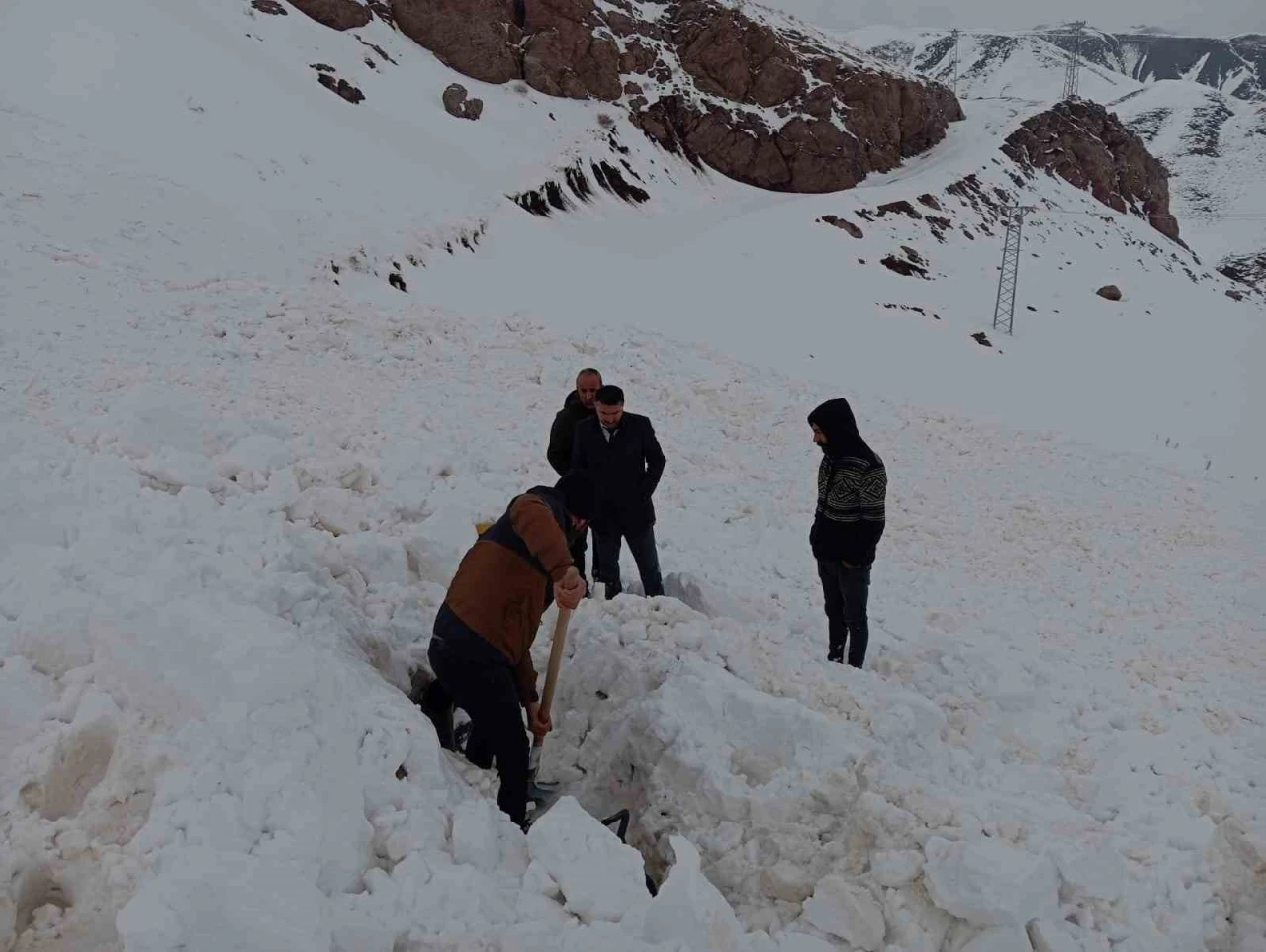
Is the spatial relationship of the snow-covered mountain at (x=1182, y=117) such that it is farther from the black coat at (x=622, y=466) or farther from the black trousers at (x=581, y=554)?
the black trousers at (x=581, y=554)

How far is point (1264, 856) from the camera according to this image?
3.86m

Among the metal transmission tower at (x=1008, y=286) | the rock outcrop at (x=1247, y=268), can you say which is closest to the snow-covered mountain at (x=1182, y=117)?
the rock outcrop at (x=1247, y=268)

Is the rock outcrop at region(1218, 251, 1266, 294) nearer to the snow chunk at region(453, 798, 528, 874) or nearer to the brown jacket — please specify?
the brown jacket

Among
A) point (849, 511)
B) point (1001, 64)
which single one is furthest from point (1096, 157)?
point (1001, 64)

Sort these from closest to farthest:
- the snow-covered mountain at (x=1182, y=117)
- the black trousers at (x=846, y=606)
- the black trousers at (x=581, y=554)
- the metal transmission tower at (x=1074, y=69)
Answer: the black trousers at (x=581, y=554) < the black trousers at (x=846, y=606) < the metal transmission tower at (x=1074, y=69) < the snow-covered mountain at (x=1182, y=117)

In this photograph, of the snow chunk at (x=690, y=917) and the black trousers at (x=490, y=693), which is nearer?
the snow chunk at (x=690, y=917)

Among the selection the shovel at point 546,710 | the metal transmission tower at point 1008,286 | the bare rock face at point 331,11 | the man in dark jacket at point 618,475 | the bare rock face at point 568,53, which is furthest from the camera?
the bare rock face at point 568,53

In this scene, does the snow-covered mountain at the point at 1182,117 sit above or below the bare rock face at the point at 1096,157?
above

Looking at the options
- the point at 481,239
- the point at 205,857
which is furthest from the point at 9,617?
the point at 481,239

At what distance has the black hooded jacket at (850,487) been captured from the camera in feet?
17.4

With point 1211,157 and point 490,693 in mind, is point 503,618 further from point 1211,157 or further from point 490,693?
point 1211,157

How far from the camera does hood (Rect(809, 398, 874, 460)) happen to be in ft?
17.5

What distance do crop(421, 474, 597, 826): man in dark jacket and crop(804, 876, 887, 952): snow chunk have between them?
1345 millimetres

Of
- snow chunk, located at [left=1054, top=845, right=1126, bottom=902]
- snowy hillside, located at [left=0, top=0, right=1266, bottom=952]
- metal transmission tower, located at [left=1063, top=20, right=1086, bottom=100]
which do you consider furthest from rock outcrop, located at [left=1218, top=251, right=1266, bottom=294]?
snow chunk, located at [left=1054, top=845, right=1126, bottom=902]
